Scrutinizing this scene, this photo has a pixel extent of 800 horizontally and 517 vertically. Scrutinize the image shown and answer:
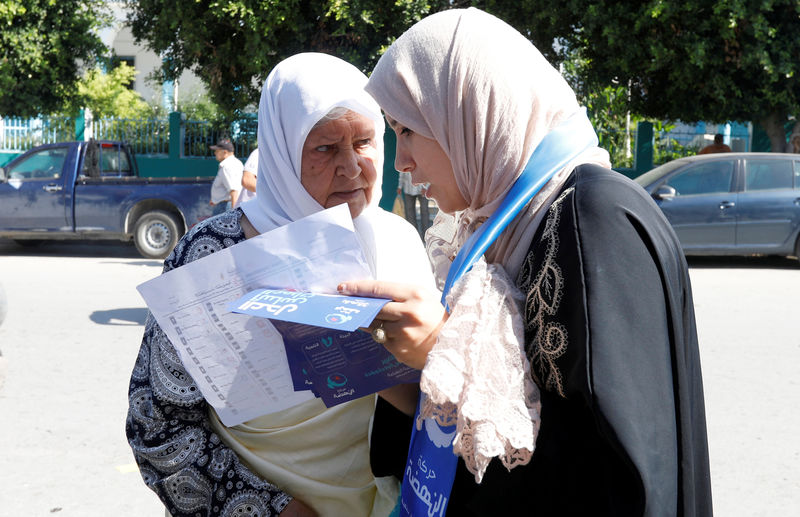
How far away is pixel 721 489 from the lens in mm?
3867

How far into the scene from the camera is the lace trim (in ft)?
4.11

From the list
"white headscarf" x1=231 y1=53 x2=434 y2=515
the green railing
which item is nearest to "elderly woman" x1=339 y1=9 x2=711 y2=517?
"white headscarf" x1=231 y1=53 x2=434 y2=515

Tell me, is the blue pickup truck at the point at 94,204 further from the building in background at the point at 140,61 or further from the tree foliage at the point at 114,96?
the building in background at the point at 140,61

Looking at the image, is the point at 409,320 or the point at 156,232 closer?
the point at 409,320

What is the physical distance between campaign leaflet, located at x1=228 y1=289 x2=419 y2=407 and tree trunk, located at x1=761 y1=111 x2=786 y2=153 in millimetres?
13736

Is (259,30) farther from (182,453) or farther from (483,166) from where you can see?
(483,166)

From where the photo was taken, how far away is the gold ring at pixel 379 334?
4.35ft

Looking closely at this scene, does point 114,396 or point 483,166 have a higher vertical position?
point 483,166

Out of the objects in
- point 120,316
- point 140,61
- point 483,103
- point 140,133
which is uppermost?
point 140,61

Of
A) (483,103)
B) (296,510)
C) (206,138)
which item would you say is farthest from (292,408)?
(206,138)

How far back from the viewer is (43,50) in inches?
583

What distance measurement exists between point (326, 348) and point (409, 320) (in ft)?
0.64

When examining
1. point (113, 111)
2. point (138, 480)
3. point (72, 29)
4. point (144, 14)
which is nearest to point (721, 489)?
point (138, 480)

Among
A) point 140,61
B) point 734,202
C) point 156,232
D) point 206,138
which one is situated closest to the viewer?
point 734,202
